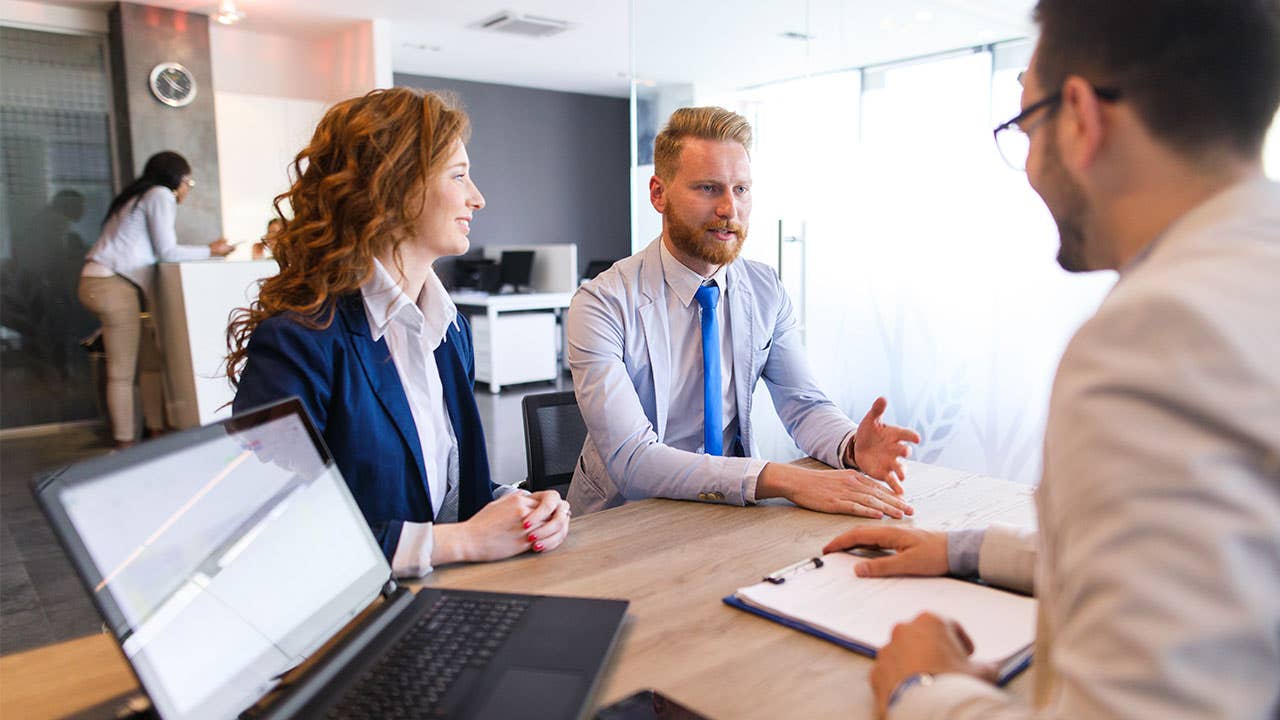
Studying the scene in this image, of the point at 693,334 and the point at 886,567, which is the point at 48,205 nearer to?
the point at 693,334

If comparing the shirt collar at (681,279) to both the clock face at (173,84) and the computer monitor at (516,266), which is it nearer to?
the clock face at (173,84)

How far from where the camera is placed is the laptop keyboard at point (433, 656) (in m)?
0.85

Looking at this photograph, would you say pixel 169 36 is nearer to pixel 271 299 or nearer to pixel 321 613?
pixel 271 299

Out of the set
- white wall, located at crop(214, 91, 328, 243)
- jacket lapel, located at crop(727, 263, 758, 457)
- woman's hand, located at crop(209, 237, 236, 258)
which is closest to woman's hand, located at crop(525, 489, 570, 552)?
jacket lapel, located at crop(727, 263, 758, 457)

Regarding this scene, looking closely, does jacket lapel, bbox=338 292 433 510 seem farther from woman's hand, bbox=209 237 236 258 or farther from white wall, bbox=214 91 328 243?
white wall, bbox=214 91 328 243

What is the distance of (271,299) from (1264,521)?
1.42 meters

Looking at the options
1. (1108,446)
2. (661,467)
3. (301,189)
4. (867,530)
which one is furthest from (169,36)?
(1108,446)

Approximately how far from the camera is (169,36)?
20.4 feet

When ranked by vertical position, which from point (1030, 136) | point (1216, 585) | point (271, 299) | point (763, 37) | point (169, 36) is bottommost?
point (1216, 585)

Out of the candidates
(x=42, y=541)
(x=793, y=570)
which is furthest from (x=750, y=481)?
(x=42, y=541)

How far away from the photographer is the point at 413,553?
1220 millimetres

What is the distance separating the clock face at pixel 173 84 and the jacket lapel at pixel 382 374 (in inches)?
231

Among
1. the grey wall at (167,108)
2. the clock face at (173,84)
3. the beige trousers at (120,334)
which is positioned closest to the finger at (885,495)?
the beige trousers at (120,334)

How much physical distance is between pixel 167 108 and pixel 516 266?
10.1 ft
